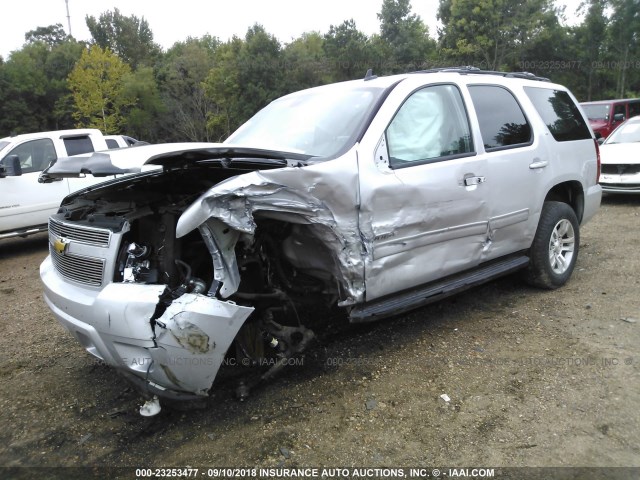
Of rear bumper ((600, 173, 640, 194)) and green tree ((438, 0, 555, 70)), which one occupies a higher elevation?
green tree ((438, 0, 555, 70))

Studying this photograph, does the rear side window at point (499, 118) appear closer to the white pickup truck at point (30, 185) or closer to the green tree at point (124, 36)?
the white pickup truck at point (30, 185)

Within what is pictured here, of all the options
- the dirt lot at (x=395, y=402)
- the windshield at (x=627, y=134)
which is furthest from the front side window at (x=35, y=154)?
the windshield at (x=627, y=134)

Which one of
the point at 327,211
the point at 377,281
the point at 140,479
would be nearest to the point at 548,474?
the point at 377,281

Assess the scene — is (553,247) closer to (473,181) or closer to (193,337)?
(473,181)

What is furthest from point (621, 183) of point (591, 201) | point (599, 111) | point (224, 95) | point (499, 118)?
point (224, 95)

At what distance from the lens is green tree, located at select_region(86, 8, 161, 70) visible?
50.2m

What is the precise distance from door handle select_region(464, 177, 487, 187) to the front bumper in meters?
1.87

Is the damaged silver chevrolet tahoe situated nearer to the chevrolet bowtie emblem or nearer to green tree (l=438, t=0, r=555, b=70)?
the chevrolet bowtie emblem

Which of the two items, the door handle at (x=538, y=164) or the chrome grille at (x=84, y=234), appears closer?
the chrome grille at (x=84, y=234)

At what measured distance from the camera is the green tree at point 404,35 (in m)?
37.1

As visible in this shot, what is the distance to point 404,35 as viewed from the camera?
4078 cm

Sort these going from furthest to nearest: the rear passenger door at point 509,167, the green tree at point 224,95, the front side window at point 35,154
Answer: the green tree at point 224,95 → the front side window at point 35,154 → the rear passenger door at point 509,167

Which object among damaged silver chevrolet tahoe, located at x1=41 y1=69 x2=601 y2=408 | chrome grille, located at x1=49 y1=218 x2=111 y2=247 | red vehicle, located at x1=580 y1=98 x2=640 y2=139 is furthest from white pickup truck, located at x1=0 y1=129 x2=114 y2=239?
red vehicle, located at x1=580 y1=98 x2=640 y2=139

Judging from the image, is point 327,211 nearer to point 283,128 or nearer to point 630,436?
point 283,128
